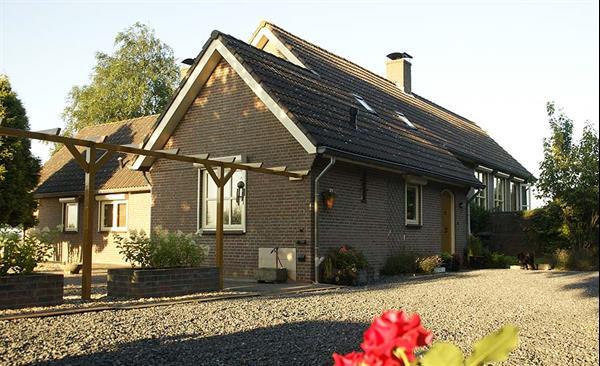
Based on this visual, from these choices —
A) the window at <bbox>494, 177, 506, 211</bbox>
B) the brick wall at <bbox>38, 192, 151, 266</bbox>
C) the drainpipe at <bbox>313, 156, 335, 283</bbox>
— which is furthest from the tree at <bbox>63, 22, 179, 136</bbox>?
the drainpipe at <bbox>313, 156, 335, 283</bbox>

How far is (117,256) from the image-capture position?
20406 millimetres

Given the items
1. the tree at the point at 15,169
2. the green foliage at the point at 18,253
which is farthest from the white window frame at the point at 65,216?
the green foliage at the point at 18,253

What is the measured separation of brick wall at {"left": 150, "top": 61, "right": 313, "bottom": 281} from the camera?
1398 centimetres

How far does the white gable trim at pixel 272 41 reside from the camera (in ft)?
64.7

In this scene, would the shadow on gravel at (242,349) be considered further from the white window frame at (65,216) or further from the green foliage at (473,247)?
the white window frame at (65,216)

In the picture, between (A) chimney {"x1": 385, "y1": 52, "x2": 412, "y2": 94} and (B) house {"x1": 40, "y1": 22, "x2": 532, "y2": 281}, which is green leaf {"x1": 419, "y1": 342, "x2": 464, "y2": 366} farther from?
(A) chimney {"x1": 385, "y1": 52, "x2": 412, "y2": 94}

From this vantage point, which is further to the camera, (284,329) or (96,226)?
(96,226)

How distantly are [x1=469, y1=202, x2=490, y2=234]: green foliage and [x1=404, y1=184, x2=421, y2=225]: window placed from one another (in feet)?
17.9

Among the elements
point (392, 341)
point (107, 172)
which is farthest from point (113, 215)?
point (392, 341)

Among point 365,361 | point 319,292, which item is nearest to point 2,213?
point 319,292

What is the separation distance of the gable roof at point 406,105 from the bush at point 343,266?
21.4 ft

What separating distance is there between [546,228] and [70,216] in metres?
17.1

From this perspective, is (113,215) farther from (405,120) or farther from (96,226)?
(405,120)

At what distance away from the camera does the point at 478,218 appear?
23.2m
